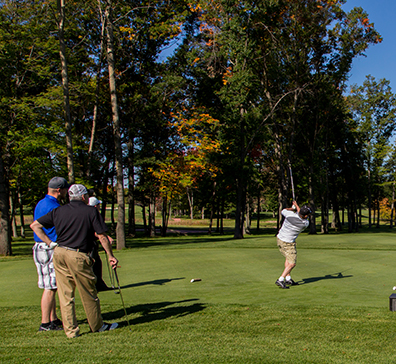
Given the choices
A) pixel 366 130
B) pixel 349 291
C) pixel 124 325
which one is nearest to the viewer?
pixel 124 325

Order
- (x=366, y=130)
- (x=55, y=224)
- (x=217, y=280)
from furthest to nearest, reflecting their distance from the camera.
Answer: (x=366, y=130), (x=217, y=280), (x=55, y=224)

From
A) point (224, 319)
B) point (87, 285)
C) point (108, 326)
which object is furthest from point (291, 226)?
point (87, 285)

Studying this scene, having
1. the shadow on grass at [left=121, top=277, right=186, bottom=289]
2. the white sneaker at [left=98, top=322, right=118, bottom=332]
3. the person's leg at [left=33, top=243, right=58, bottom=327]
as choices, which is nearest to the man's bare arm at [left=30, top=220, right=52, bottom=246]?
the person's leg at [left=33, top=243, right=58, bottom=327]

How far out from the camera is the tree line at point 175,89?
22.9 m

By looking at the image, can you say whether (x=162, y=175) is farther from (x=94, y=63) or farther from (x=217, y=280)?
(x=217, y=280)

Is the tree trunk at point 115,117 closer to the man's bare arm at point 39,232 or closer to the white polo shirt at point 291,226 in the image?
the white polo shirt at point 291,226

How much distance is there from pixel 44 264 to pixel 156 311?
2041mm

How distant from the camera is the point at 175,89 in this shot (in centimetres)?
2959

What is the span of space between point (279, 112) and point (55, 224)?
3360 centimetres

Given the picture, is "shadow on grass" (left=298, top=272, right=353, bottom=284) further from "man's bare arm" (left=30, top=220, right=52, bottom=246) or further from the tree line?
the tree line

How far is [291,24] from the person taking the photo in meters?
31.0

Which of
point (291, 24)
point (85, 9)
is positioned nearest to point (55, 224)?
point (85, 9)

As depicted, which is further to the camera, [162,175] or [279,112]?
[279,112]

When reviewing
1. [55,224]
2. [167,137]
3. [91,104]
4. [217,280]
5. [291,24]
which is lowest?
[217,280]
